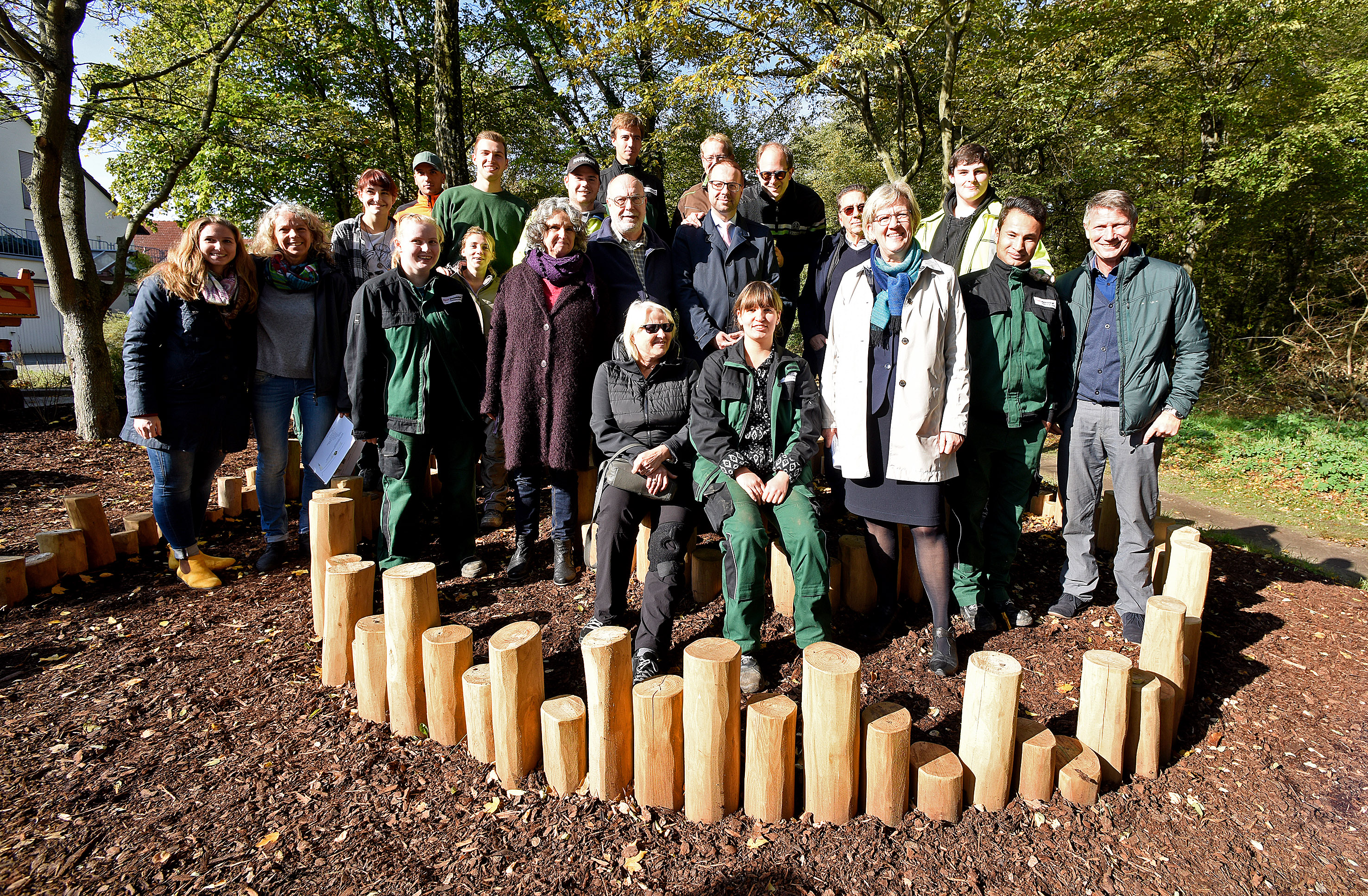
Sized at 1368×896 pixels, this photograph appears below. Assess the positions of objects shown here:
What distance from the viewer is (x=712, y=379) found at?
10.5ft

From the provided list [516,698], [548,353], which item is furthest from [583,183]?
[516,698]

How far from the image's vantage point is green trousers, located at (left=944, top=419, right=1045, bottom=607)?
11.2 feet

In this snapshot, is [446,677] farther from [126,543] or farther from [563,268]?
[126,543]

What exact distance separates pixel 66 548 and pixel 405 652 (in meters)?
Answer: 2.64

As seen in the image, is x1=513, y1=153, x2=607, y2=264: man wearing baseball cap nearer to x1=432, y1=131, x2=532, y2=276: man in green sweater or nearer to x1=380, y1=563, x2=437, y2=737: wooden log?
Result: x1=432, y1=131, x2=532, y2=276: man in green sweater

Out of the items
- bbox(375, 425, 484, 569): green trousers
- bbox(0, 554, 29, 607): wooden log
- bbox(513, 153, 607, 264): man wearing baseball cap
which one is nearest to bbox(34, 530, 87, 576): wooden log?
bbox(0, 554, 29, 607): wooden log

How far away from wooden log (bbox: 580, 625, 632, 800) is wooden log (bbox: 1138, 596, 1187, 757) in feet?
6.45

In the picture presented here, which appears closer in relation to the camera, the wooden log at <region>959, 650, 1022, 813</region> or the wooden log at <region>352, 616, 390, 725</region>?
the wooden log at <region>959, 650, 1022, 813</region>

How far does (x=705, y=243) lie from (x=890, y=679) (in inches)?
98.7

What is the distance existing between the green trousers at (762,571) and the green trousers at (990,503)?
837 mm

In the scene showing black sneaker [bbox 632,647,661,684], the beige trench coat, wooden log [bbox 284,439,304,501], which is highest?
the beige trench coat

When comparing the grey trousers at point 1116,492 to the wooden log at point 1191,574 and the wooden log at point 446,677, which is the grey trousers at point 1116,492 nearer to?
the wooden log at point 1191,574

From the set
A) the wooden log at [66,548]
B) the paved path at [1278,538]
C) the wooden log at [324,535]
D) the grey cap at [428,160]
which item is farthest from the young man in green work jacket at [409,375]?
the paved path at [1278,538]

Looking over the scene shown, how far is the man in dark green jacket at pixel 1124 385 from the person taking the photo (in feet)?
10.7
